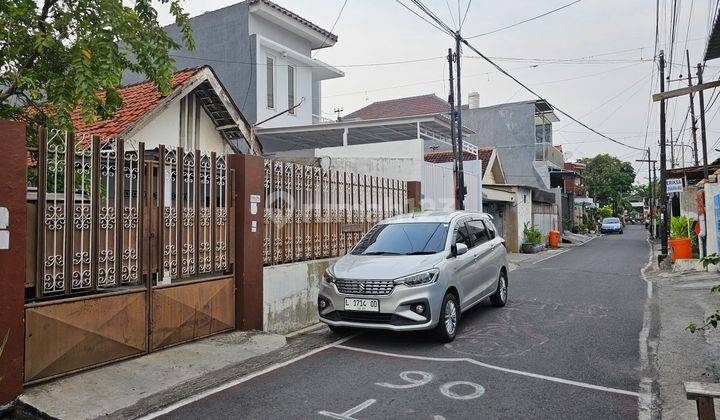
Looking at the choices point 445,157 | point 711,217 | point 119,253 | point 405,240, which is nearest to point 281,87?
point 445,157

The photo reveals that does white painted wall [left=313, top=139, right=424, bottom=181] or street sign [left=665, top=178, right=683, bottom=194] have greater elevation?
white painted wall [left=313, top=139, right=424, bottom=181]

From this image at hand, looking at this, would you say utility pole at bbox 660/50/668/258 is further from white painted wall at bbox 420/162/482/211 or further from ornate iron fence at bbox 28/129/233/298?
ornate iron fence at bbox 28/129/233/298

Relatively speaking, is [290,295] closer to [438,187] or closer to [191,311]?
[191,311]

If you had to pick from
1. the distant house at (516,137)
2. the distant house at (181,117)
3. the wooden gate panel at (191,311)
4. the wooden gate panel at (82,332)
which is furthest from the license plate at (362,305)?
the distant house at (516,137)

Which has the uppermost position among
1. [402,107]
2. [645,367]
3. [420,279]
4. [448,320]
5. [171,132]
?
[402,107]

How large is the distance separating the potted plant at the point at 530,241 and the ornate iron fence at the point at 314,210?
15.3 m

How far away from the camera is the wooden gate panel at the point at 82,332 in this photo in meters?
4.91

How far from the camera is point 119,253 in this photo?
5.73 m

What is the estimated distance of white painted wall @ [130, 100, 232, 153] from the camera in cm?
915

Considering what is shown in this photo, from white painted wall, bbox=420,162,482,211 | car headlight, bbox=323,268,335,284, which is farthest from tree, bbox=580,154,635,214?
car headlight, bbox=323,268,335,284

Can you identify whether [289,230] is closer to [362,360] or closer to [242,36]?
[362,360]

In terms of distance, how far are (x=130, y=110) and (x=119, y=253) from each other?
4141 mm

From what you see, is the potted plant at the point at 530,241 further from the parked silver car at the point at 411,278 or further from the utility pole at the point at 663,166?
the parked silver car at the point at 411,278

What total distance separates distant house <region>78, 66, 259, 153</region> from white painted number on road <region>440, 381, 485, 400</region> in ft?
20.5
